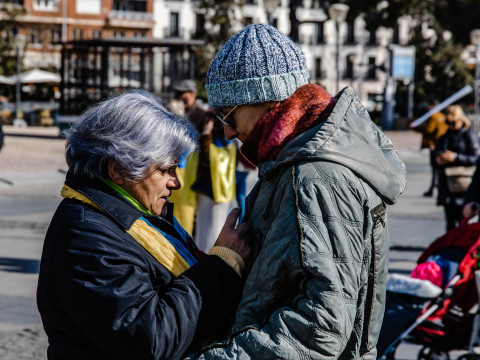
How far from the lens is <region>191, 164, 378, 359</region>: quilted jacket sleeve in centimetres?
184

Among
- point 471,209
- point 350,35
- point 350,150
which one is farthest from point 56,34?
point 350,150

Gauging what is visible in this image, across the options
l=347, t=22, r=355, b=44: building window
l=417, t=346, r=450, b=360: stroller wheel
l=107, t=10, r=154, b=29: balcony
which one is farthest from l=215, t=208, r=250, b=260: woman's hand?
l=347, t=22, r=355, b=44: building window

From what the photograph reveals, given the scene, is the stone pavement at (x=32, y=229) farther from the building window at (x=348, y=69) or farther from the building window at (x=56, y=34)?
the building window at (x=348, y=69)

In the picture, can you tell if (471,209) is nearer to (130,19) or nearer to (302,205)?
(302,205)

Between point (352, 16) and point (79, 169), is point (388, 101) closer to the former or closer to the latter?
point (352, 16)

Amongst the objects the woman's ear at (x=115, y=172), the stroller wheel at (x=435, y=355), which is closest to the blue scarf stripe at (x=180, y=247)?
the woman's ear at (x=115, y=172)

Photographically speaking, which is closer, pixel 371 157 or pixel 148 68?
pixel 371 157

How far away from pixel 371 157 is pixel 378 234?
0.21 meters

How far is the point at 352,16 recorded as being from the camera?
164 ft

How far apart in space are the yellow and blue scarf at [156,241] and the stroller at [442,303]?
8.03ft

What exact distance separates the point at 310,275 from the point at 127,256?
479 millimetres

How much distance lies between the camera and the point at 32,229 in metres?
10.3

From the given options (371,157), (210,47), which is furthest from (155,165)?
(210,47)

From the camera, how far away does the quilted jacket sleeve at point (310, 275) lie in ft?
6.05
